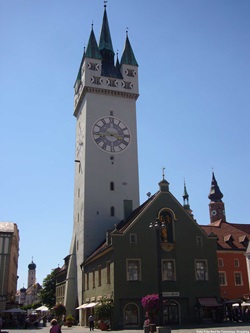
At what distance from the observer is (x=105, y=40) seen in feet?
200

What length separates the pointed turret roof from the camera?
100500 mm

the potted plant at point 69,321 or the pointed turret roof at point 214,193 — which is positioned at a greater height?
the pointed turret roof at point 214,193

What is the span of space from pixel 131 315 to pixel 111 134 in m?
24.7

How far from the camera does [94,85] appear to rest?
53.8 meters

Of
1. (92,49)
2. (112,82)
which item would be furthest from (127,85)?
(92,49)

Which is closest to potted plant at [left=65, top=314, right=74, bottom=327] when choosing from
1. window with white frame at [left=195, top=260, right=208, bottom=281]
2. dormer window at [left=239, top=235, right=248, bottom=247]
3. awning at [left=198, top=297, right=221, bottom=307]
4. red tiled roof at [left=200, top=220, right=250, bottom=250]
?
awning at [left=198, top=297, right=221, bottom=307]

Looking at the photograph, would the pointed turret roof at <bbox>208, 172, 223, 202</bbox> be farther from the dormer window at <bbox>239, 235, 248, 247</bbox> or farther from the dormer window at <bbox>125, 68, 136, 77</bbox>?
the dormer window at <bbox>125, 68, 136, 77</bbox>

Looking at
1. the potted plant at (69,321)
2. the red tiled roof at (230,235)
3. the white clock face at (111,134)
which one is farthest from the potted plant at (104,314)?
the white clock face at (111,134)

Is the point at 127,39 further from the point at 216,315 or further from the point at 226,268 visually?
the point at 216,315

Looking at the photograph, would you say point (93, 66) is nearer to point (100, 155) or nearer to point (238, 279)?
point (100, 155)

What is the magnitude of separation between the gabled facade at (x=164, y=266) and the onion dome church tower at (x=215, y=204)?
199 ft

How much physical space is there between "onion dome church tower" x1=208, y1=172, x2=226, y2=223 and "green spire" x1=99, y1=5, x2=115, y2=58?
52112 millimetres

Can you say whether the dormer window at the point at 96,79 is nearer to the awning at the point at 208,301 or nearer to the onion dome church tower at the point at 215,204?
the awning at the point at 208,301

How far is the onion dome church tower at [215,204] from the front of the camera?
97.9m
